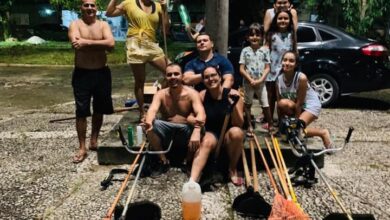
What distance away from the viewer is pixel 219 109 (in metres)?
4.63

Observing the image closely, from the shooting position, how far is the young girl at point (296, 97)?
5098 millimetres

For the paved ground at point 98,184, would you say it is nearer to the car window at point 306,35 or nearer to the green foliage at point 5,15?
the car window at point 306,35

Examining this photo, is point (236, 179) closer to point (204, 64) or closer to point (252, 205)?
point (252, 205)

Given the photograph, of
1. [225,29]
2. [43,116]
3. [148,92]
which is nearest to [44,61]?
[43,116]

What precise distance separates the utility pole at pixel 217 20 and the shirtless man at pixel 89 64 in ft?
5.82

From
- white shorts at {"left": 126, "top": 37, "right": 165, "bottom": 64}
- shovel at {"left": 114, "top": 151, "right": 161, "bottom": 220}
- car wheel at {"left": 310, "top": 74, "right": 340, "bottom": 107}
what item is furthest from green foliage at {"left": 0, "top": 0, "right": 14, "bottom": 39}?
shovel at {"left": 114, "top": 151, "right": 161, "bottom": 220}

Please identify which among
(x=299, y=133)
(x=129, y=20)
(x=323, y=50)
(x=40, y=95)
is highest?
(x=129, y=20)

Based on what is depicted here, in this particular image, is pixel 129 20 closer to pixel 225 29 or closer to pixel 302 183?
pixel 225 29

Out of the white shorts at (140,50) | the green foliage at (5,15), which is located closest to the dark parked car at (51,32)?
the green foliage at (5,15)

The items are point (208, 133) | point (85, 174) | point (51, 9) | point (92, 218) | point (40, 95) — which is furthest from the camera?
point (51, 9)

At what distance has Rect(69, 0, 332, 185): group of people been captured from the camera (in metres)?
4.56

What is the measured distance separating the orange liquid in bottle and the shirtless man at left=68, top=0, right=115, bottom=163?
6.84ft

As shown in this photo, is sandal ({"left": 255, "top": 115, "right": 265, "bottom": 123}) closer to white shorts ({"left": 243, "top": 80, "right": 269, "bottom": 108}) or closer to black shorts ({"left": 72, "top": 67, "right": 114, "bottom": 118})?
white shorts ({"left": 243, "top": 80, "right": 269, "bottom": 108})

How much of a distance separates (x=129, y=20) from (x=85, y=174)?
1.96 m
